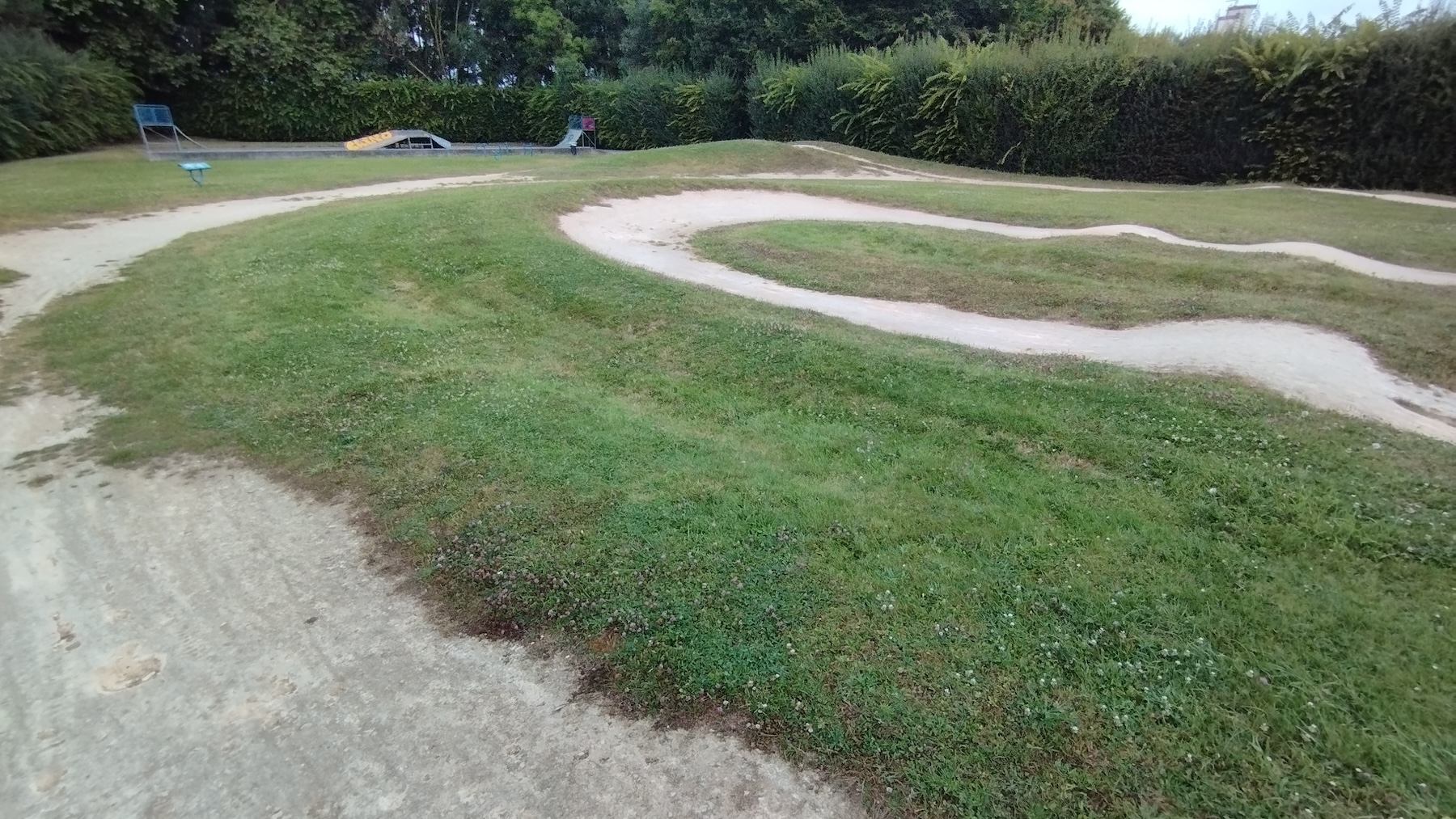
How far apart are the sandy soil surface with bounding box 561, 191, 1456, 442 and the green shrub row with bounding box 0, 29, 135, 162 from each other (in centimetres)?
1972

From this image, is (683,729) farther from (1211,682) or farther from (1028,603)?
(1211,682)

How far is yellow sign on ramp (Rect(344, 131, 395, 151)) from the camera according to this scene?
29.6 metres

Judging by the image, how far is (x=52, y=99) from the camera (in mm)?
23906

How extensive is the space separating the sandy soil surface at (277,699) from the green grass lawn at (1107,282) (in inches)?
263

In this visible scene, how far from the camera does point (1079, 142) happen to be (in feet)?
76.6

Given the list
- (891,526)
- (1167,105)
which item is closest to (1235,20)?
(1167,105)

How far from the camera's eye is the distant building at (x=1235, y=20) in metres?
21.7

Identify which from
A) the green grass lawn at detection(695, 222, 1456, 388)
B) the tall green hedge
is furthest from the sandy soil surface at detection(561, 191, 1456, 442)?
the tall green hedge

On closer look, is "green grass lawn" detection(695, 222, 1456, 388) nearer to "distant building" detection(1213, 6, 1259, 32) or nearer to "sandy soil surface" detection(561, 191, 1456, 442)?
"sandy soil surface" detection(561, 191, 1456, 442)

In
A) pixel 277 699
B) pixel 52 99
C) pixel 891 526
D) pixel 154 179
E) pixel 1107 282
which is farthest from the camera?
pixel 52 99

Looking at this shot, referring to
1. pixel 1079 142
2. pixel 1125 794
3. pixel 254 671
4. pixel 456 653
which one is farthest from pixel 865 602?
pixel 1079 142

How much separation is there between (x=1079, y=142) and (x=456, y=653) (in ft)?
79.5

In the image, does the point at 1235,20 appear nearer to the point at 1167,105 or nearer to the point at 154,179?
the point at 1167,105

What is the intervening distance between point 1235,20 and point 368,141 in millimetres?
29799
